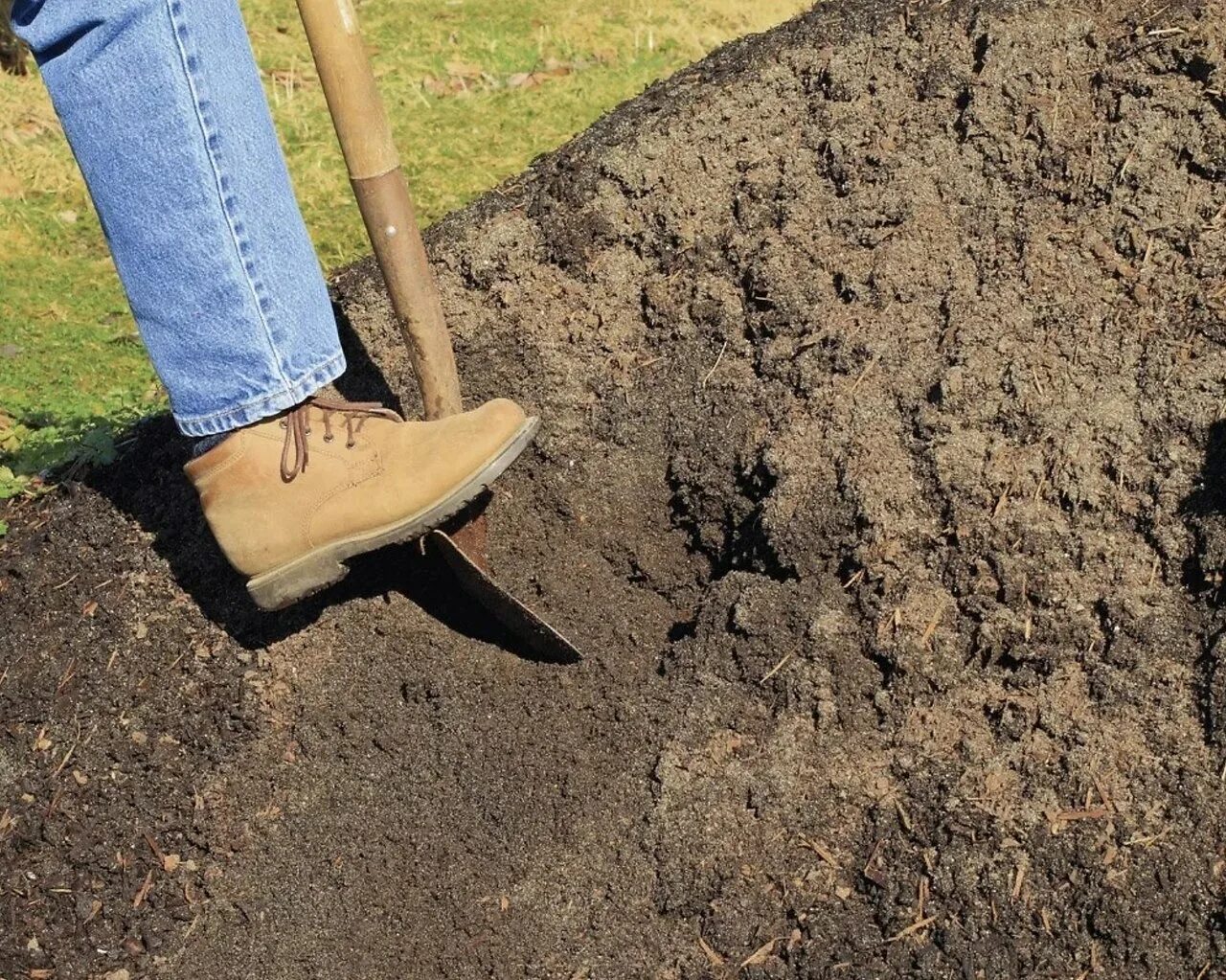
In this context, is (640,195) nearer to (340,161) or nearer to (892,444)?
(892,444)

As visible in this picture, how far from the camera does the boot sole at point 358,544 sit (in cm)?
264

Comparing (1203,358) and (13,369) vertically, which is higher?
(1203,358)

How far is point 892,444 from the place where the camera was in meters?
2.69

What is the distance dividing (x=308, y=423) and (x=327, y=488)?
0.15 m

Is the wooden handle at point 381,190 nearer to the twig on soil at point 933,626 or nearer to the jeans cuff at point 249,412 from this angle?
the jeans cuff at point 249,412

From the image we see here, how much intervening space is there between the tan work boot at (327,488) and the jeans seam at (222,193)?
18 centimetres

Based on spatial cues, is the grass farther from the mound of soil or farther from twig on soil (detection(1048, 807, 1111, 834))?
twig on soil (detection(1048, 807, 1111, 834))

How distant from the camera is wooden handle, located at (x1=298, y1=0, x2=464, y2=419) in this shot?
256cm

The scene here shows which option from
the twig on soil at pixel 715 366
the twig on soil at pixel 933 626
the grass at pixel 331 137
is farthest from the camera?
the grass at pixel 331 137

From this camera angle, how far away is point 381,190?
2689 millimetres

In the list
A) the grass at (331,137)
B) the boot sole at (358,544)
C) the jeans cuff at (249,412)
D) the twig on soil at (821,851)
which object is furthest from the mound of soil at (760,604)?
the grass at (331,137)

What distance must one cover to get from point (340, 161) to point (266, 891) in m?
3.81

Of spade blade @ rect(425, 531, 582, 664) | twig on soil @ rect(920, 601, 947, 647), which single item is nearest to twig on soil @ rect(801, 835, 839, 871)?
twig on soil @ rect(920, 601, 947, 647)

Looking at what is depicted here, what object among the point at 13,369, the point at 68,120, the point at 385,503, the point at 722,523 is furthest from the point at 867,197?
the point at 13,369
